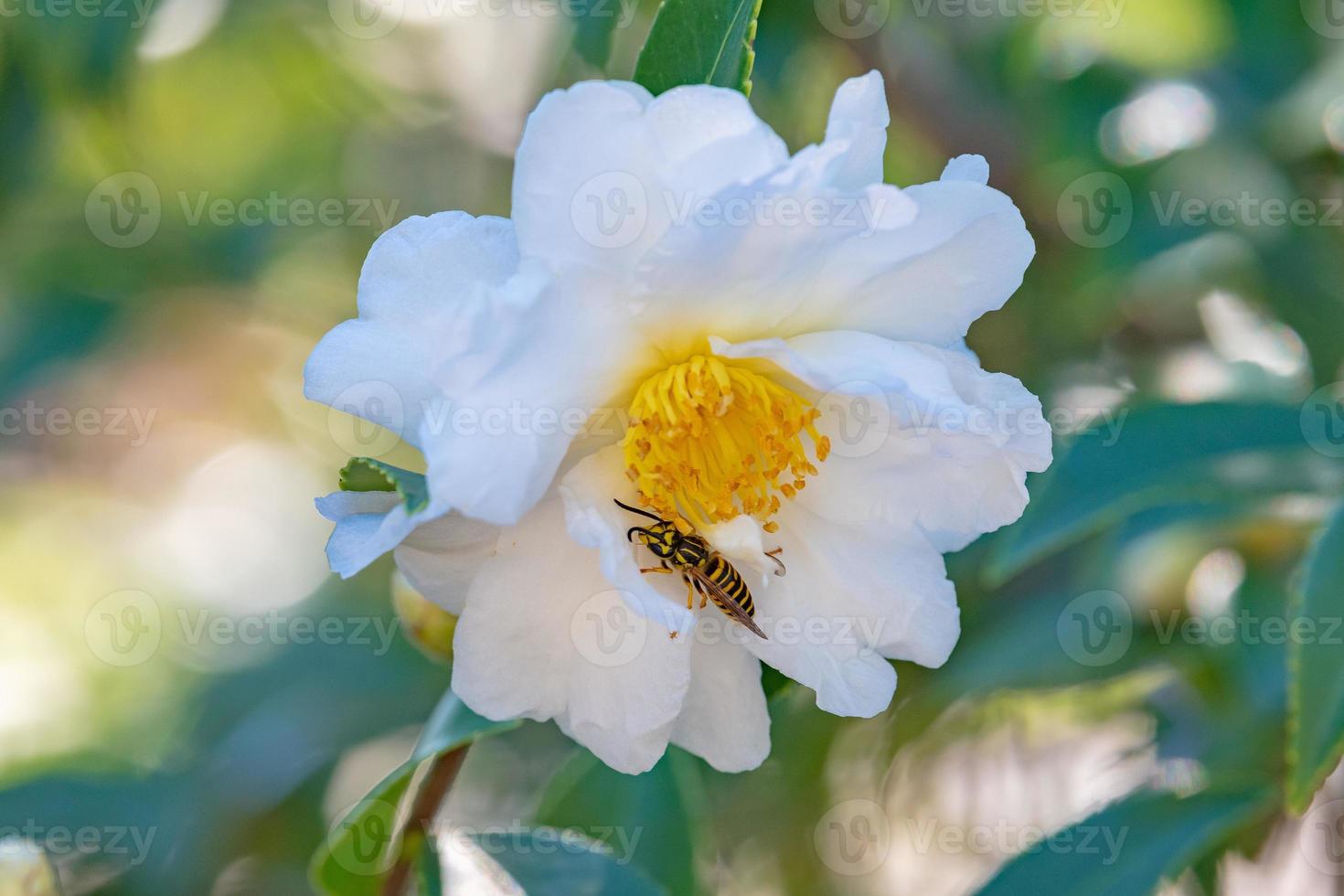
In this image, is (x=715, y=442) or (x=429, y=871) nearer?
(x=715, y=442)

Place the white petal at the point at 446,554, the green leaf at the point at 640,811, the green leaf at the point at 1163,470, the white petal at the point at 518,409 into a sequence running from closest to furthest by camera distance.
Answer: the white petal at the point at 518,409
the white petal at the point at 446,554
the green leaf at the point at 1163,470
the green leaf at the point at 640,811

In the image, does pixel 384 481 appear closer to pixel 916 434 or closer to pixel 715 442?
pixel 715 442

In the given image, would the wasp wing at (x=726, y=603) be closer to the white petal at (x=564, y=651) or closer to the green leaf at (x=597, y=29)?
the white petal at (x=564, y=651)

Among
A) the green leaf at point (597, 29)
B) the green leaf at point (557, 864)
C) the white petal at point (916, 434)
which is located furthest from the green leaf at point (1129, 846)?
the green leaf at point (597, 29)

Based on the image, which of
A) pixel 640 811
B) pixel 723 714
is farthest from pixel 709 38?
pixel 640 811

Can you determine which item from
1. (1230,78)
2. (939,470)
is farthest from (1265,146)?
(939,470)

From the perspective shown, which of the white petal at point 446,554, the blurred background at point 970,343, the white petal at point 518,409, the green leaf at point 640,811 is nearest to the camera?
the white petal at point 518,409

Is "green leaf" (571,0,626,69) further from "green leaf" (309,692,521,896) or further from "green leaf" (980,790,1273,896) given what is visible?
"green leaf" (980,790,1273,896)

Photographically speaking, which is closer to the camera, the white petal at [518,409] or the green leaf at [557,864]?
the white petal at [518,409]
